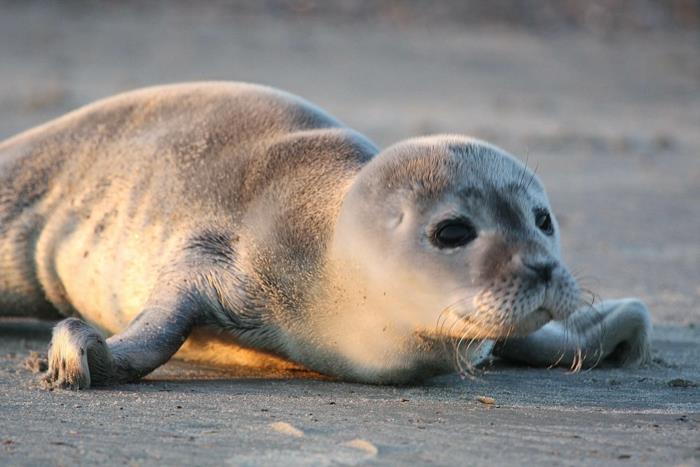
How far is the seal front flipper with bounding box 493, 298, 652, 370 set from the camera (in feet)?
17.9

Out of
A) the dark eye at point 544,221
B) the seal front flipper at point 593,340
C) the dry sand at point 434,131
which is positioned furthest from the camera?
the seal front flipper at point 593,340

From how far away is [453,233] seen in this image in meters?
4.59

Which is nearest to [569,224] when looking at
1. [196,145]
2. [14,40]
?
[196,145]

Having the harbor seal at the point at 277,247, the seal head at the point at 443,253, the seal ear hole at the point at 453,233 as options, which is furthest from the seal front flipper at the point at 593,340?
the seal ear hole at the point at 453,233

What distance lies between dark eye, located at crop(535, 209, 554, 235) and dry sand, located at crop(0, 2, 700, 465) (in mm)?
516

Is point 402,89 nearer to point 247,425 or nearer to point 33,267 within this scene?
point 33,267

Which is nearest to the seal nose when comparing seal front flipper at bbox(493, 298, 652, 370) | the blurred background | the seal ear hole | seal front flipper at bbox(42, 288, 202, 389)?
the seal ear hole

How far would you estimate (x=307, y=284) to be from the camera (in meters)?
5.05

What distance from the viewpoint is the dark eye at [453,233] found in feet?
15.0

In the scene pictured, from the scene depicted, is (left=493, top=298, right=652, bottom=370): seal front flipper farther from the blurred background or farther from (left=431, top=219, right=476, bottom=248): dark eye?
the blurred background

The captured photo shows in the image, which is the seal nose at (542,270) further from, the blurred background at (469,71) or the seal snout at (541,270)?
the blurred background at (469,71)

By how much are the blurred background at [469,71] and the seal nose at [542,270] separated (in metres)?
3.87

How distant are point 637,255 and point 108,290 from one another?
3.37m

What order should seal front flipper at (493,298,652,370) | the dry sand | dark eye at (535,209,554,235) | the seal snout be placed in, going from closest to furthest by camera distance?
the dry sand, the seal snout, dark eye at (535,209,554,235), seal front flipper at (493,298,652,370)
